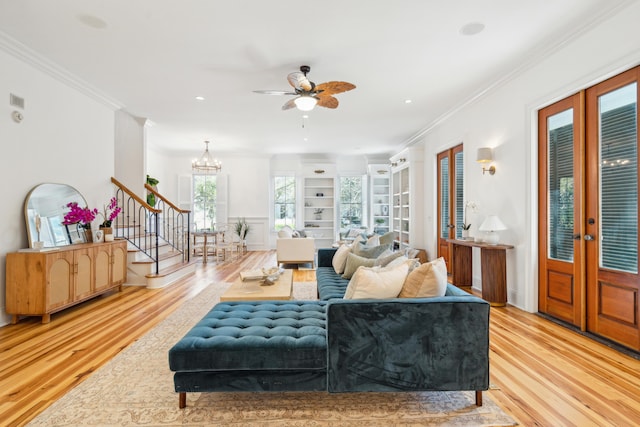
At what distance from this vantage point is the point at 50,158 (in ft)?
13.7

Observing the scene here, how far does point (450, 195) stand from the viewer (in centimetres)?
600

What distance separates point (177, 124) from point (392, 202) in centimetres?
550

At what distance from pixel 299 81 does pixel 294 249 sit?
151 inches

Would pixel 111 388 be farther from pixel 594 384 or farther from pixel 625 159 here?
pixel 625 159

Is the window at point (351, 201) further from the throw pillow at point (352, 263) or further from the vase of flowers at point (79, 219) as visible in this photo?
the vase of flowers at point (79, 219)

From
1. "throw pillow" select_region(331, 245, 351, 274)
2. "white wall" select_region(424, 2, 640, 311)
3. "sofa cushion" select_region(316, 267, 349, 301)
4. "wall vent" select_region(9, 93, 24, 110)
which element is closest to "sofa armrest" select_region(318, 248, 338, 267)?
"sofa cushion" select_region(316, 267, 349, 301)

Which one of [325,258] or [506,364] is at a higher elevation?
[325,258]

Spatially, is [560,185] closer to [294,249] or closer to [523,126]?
[523,126]

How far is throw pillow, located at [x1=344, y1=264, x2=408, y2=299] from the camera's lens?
2057 mm

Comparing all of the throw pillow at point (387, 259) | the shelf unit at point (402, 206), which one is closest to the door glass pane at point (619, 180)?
the throw pillow at point (387, 259)

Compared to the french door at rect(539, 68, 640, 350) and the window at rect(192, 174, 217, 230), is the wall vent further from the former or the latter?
the window at rect(192, 174, 217, 230)

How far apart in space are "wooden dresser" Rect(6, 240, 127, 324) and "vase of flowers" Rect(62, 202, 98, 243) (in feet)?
1.13

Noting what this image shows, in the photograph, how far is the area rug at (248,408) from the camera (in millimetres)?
1852

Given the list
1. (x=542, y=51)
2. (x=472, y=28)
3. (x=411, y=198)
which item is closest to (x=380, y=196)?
(x=411, y=198)
